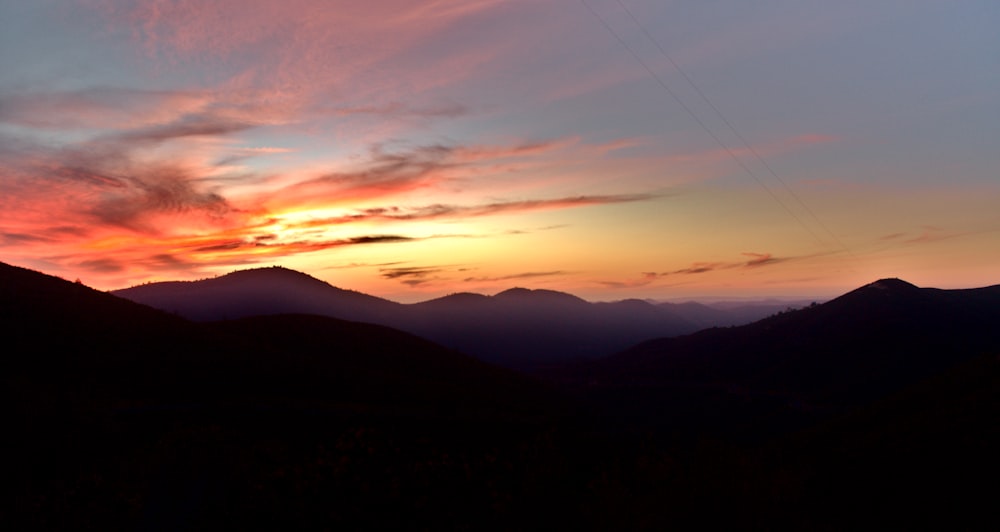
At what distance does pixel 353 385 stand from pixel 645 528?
65.3 meters

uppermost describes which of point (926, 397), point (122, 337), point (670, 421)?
point (122, 337)

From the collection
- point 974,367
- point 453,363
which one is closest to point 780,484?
point 974,367

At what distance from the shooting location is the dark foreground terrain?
2236 centimetres

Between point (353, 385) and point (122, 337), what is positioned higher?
point (122, 337)

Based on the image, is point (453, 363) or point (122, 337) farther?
point (453, 363)

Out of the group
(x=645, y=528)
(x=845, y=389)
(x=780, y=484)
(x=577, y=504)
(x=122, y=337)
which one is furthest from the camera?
(x=845, y=389)

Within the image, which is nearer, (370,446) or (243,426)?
(370,446)

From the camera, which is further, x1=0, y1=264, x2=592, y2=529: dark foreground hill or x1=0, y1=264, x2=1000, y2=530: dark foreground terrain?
x1=0, y1=264, x2=592, y2=529: dark foreground hill

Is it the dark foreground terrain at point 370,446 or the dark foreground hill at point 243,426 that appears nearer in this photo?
the dark foreground terrain at point 370,446

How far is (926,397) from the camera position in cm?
7494

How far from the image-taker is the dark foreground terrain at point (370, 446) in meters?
22.4

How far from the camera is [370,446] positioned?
24.6 m

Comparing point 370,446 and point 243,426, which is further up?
point 370,446

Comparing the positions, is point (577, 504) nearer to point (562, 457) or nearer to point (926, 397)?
point (562, 457)
